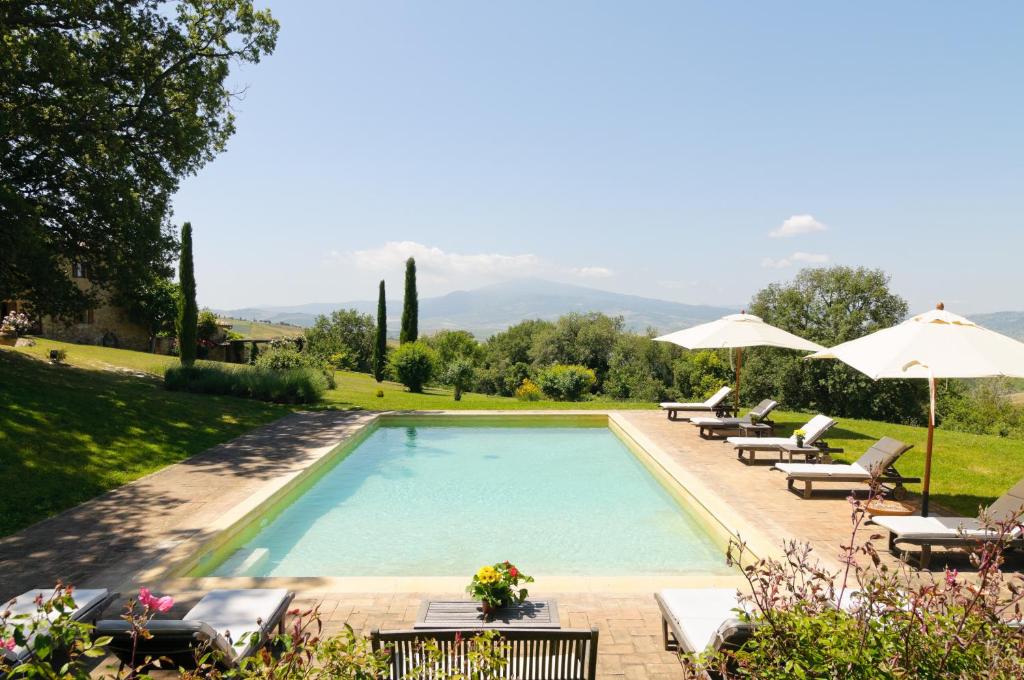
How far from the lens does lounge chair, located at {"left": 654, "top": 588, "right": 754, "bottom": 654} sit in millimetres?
3447

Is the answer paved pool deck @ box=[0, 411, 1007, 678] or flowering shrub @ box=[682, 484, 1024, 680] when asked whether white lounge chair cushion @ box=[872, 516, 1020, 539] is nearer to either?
paved pool deck @ box=[0, 411, 1007, 678]

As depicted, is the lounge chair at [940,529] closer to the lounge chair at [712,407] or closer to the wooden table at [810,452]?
the wooden table at [810,452]

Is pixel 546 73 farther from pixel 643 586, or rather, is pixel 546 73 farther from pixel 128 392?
pixel 643 586

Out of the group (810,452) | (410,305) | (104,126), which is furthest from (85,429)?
(410,305)

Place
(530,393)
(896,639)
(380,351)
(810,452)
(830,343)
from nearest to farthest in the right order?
(896,639)
(810,452)
(530,393)
(830,343)
(380,351)

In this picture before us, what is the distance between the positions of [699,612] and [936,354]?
15.2ft

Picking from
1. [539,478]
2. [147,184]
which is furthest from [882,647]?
[147,184]

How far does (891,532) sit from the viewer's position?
587 cm

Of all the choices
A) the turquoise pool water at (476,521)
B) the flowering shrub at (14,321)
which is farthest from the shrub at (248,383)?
the turquoise pool water at (476,521)

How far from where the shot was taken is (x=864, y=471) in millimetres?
7953

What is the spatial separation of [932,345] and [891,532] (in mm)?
2309

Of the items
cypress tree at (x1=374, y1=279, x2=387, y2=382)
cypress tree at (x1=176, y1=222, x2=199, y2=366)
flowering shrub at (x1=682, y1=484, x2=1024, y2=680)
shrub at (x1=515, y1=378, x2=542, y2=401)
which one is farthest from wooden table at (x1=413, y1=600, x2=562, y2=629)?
cypress tree at (x1=374, y1=279, x2=387, y2=382)

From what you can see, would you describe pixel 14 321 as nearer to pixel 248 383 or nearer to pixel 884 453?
pixel 248 383

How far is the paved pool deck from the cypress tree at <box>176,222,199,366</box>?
50.6ft
